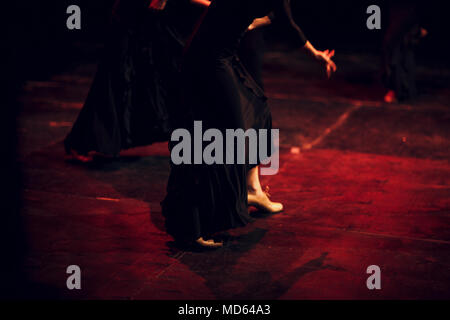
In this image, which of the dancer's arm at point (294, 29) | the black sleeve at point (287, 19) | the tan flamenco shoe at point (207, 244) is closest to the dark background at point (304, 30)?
the dancer's arm at point (294, 29)

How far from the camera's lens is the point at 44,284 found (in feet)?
12.7

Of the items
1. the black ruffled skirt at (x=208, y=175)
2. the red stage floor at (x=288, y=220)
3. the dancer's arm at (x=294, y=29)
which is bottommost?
the red stage floor at (x=288, y=220)

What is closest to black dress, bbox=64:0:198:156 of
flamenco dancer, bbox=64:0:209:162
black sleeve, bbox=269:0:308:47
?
flamenco dancer, bbox=64:0:209:162

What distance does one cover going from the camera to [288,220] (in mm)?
4902

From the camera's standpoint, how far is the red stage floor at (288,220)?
154 inches

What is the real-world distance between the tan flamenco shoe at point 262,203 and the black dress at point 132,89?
4.51 feet

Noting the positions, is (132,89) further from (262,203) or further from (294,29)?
(294,29)

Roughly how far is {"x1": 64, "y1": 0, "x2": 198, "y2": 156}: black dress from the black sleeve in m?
1.51

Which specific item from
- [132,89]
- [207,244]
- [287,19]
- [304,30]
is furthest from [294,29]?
[304,30]

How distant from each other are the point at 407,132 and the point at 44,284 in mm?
4758

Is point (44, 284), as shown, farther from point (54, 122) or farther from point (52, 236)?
point (54, 122)

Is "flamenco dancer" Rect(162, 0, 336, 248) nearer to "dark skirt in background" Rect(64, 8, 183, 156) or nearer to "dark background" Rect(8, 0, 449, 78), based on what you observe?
"dark skirt in background" Rect(64, 8, 183, 156)

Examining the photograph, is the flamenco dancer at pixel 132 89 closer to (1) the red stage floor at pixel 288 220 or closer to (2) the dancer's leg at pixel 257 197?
(1) the red stage floor at pixel 288 220
